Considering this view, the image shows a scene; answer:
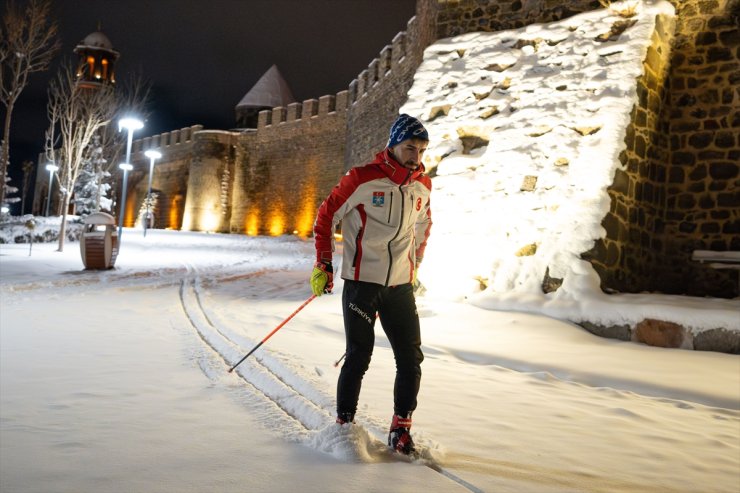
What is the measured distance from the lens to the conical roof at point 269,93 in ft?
101

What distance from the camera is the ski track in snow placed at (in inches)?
79.0

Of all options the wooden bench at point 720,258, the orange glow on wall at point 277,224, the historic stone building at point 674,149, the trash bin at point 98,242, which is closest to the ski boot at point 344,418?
the historic stone building at point 674,149

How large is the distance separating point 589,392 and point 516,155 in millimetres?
3266

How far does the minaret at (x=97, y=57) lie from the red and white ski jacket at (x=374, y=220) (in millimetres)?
38680

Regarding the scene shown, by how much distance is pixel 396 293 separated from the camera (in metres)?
2.21

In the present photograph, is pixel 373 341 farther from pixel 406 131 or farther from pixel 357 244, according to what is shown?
pixel 406 131

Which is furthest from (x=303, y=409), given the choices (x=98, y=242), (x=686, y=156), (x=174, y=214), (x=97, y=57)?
(x=97, y=57)

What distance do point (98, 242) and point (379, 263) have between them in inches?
327

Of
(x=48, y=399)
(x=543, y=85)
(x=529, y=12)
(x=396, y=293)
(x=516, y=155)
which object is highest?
(x=529, y=12)

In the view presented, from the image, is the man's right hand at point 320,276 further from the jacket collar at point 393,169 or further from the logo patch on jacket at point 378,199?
the jacket collar at point 393,169

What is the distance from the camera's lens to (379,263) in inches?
85.8

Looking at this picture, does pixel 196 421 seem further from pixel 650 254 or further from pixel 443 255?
pixel 650 254

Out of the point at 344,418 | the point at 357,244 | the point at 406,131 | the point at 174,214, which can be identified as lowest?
the point at 344,418

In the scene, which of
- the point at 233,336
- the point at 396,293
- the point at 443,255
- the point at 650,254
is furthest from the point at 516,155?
the point at 396,293
